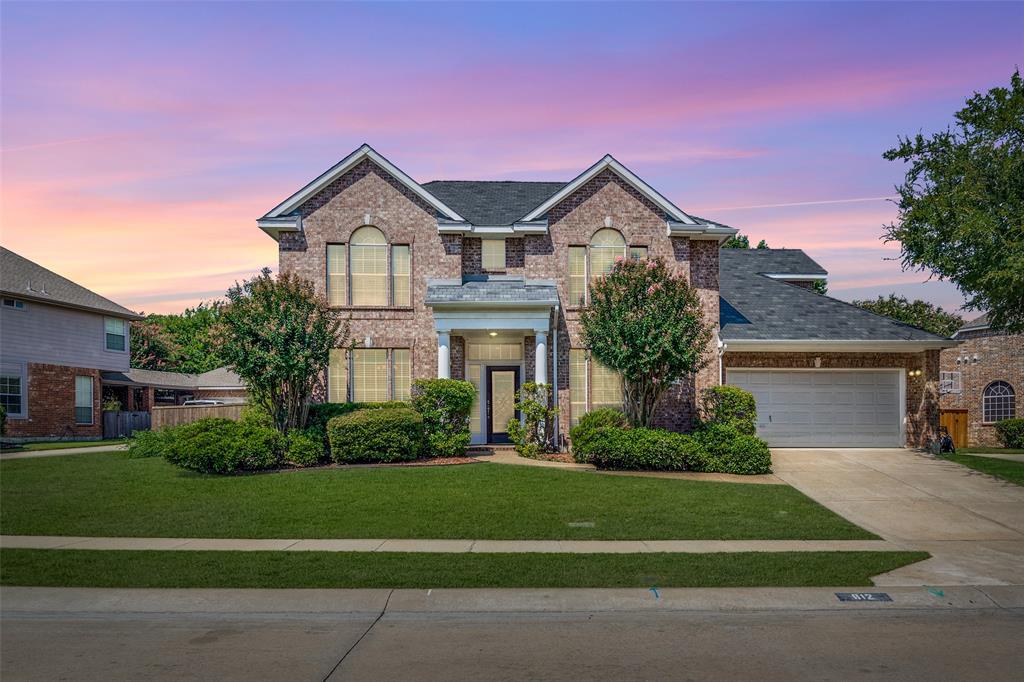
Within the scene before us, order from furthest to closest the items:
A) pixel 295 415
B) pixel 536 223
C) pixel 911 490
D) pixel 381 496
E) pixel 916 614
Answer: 1. pixel 536 223
2. pixel 295 415
3. pixel 911 490
4. pixel 381 496
5. pixel 916 614

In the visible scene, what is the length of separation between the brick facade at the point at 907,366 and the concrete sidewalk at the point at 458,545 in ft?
37.9

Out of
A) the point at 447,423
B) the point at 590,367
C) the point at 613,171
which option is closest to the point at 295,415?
the point at 447,423

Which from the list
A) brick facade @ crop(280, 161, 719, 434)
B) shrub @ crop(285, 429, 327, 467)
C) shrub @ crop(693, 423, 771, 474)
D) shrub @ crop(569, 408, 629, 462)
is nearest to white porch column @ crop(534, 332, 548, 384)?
brick facade @ crop(280, 161, 719, 434)

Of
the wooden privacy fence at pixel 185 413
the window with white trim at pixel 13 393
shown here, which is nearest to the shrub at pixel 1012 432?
the wooden privacy fence at pixel 185 413

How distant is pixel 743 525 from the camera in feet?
43.5

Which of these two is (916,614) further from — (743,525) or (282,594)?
(282,594)

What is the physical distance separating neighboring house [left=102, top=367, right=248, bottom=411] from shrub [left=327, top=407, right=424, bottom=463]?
18151 mm

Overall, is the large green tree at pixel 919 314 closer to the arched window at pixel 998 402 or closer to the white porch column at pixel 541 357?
the arched window at pixel 998 402

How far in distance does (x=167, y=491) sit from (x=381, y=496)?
465 cm

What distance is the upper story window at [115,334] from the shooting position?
1502 inches

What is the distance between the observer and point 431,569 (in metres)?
10.2

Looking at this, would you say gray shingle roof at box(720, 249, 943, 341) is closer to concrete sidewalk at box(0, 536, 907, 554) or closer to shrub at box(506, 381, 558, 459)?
shrub at box(506, 381, 558, 459)

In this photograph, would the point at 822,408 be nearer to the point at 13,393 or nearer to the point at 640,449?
the point at 640,449

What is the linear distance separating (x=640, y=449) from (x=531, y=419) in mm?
3861
